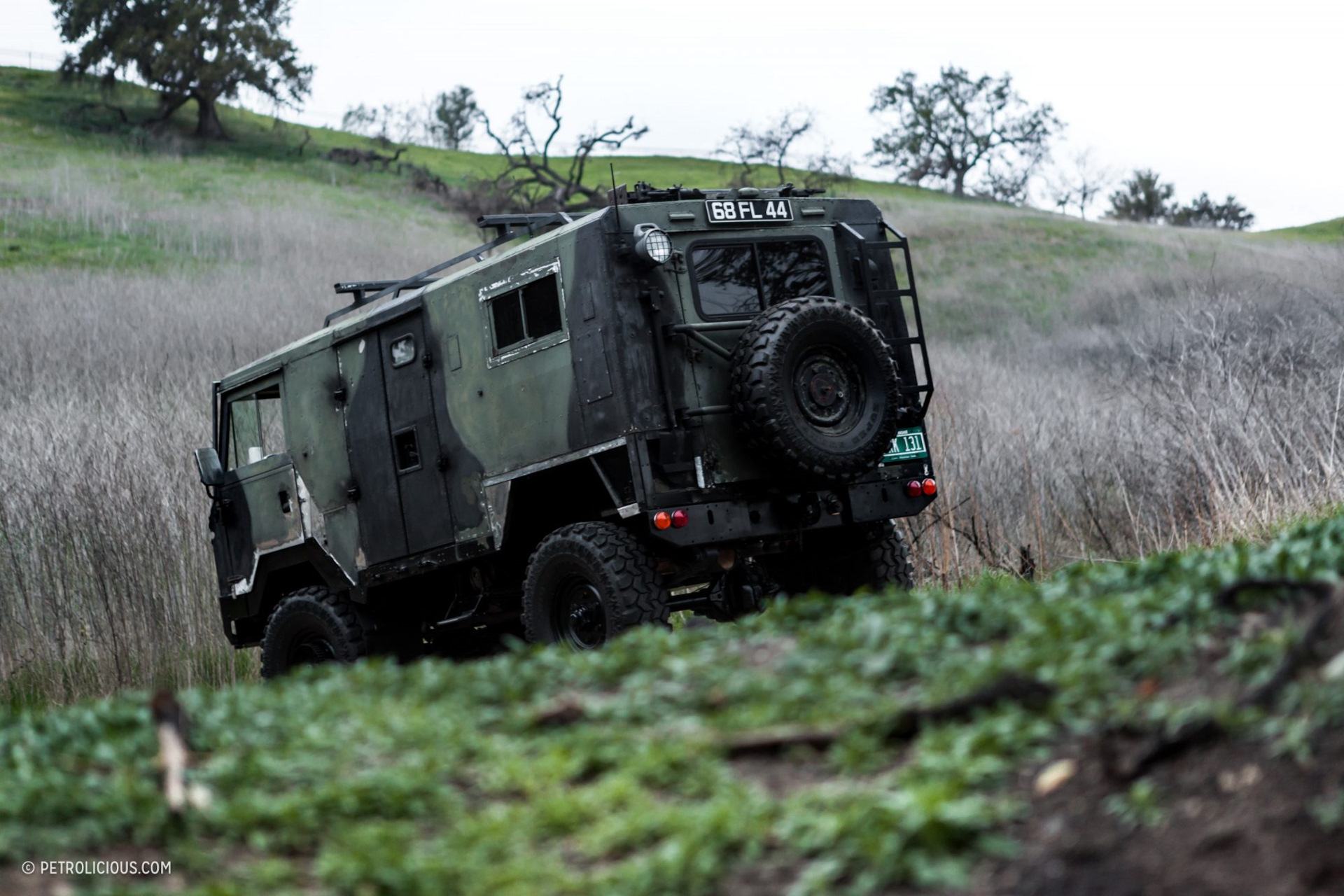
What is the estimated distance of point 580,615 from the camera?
329 inches

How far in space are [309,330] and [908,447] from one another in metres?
17.4

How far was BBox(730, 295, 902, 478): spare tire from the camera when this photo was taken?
8.05 m

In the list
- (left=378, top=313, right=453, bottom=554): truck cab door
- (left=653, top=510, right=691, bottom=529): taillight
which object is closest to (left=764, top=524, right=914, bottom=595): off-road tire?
(left=653, top=510, right=691, bottom=529): taillight

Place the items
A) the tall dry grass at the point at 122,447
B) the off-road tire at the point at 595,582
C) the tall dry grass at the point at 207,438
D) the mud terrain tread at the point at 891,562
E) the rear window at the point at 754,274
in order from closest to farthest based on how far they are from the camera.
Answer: the off-road tire at the point at 595,582 → the rear window at the point at 754,274 → the mud terrain tread at the point at 891,562 → the tall dry grass at the point at 207,438 → the tall dry grass at the point at 122,447

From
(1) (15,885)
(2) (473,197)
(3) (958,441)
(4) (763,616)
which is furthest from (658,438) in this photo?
(2) (473,197)

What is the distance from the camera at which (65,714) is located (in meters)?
5.13

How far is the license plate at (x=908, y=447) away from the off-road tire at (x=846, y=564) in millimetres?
465

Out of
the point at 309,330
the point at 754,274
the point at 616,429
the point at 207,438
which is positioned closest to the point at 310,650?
the point at 616,429

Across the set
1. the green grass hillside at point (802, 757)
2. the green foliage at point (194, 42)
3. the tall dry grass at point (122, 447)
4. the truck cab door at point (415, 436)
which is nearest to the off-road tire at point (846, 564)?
the truck cab door at point (415, 436)

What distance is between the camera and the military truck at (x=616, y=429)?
816 centimetres

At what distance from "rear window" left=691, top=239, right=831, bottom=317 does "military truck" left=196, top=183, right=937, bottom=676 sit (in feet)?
0.04

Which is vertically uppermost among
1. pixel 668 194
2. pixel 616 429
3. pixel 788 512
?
pixel 668 194

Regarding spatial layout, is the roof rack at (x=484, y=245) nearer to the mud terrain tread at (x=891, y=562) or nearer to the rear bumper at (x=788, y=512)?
the rear bumper at (x=788, y=512)

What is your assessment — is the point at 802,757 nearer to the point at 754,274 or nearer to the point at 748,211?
the point at 754,274
